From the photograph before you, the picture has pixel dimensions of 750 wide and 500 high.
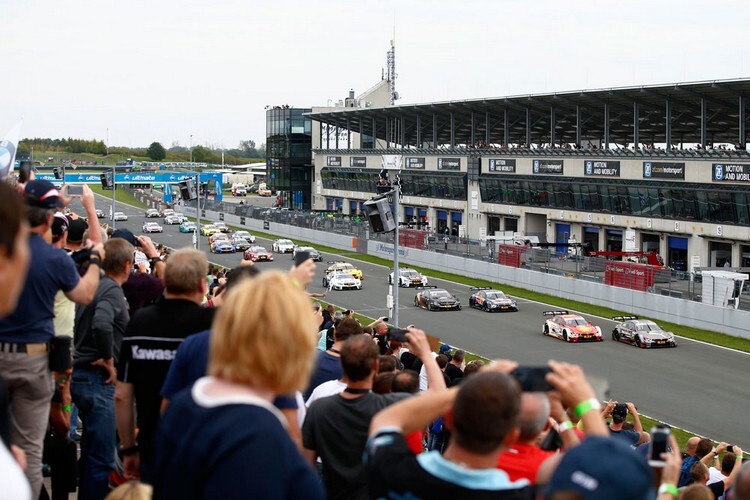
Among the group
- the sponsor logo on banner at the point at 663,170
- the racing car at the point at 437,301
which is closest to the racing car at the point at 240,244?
the racing car at the point at 437,301

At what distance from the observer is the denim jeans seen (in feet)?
23.4

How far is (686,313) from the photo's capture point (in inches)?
1651

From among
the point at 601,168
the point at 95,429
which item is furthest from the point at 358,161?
the point at 95,429

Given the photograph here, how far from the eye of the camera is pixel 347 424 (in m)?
5.75

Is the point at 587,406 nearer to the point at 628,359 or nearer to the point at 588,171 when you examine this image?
the point at 628,359

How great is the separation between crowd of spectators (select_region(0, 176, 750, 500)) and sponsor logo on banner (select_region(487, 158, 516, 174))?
6834 cm

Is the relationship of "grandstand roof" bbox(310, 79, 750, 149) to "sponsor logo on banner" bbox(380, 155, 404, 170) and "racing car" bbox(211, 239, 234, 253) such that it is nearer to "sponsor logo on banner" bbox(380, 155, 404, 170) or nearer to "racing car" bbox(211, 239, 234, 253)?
"sponsor logo on banner" bbox(380, 155, 404, 170)

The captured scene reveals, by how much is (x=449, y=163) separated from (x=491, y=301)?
3944cm

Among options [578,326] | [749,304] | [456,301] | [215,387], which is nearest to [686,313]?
[749,304]

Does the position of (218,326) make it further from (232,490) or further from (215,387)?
(232,490)

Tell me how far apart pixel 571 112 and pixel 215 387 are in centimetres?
7476

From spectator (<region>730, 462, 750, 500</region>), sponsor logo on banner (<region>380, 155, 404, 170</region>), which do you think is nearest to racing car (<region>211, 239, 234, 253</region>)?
sponsor logo on banner (<region>380, 155, 404, 170</region>)

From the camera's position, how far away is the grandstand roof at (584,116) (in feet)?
198

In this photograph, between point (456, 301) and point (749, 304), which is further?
point (456, 301)
